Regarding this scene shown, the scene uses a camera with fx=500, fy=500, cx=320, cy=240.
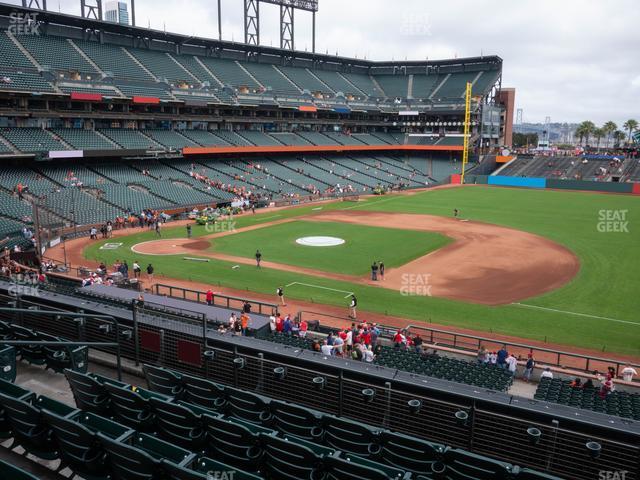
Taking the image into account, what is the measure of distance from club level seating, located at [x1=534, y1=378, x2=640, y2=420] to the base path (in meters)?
13.1

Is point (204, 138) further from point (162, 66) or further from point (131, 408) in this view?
point (131, 408)

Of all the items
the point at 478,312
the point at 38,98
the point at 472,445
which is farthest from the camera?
the point at 38,98

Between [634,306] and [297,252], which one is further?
[297,252]

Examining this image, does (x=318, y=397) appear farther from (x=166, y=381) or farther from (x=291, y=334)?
(x=291, y=334)

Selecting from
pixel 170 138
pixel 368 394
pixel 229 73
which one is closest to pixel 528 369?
pixel 368 394

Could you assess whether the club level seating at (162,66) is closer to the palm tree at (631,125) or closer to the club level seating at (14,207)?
the club level seating at (14,207)

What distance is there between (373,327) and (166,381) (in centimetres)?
1426

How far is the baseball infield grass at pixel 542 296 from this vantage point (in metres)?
25.4

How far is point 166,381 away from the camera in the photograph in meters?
10.0

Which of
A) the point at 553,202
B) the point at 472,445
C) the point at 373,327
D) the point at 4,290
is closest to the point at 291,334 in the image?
the point at 373,327
